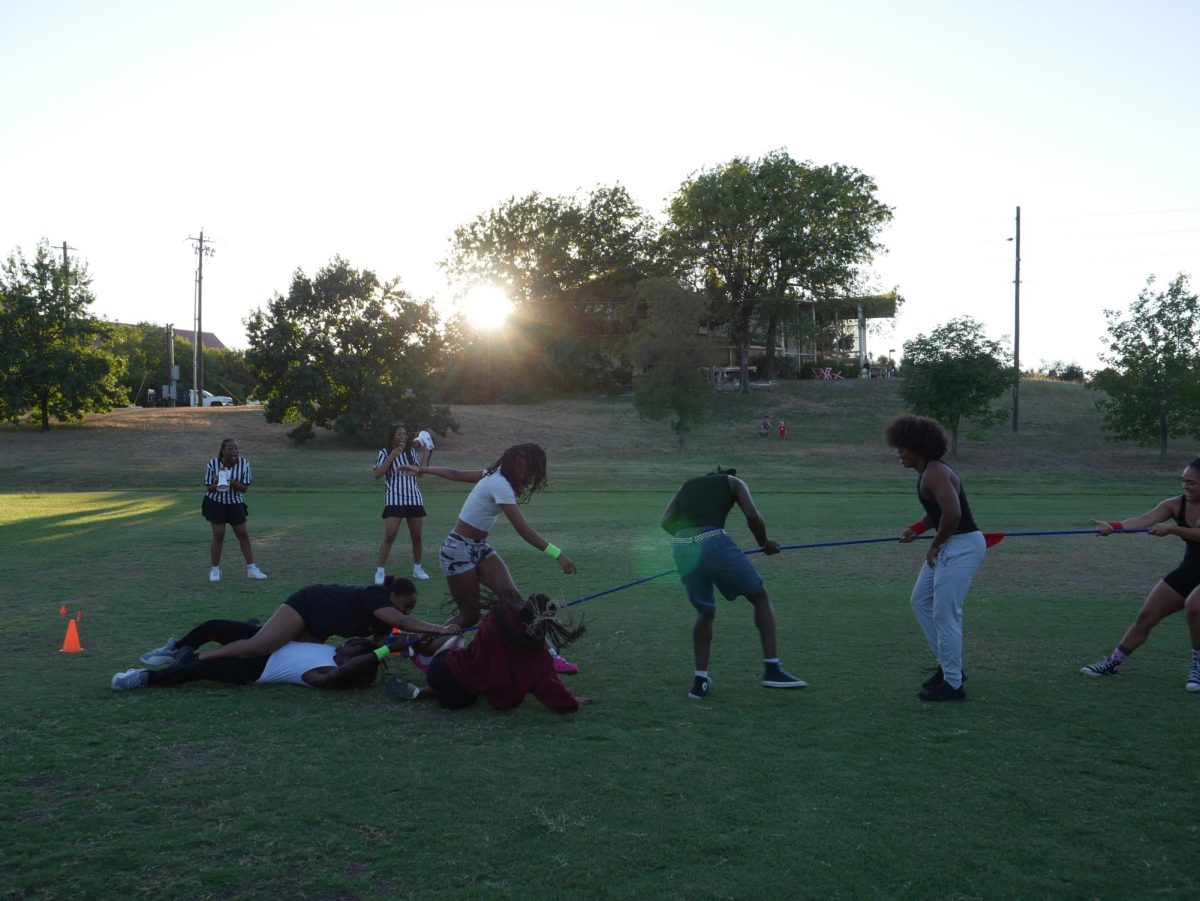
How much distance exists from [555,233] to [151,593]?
68.7 meters

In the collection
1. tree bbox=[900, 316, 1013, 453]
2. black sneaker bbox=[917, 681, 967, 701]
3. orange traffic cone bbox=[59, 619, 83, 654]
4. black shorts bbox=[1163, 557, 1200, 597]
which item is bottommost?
orange traffic cone bbox=[59, 619, 83, 654]

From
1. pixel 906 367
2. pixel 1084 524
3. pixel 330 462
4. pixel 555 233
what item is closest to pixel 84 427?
pixel 330 462

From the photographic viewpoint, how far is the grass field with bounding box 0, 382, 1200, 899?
4.85 meters

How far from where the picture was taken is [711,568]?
7973mm

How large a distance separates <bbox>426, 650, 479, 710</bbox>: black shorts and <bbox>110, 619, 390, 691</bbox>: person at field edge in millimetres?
602

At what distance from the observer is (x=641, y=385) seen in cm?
5256

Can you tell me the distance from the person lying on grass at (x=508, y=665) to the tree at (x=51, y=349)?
51.8 metres

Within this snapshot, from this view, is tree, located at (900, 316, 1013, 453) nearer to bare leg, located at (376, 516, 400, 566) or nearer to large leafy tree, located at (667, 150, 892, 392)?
A: large leafy tree, located at (667, 150, 892, 392)

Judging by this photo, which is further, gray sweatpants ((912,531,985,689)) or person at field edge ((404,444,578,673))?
person at field edge ((404,444,578,673))

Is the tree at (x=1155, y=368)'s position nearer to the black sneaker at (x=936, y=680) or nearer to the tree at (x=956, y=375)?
the tree at (x=956, y=375)

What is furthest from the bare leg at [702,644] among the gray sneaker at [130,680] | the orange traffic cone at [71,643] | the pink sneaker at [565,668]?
the orange traffic cone at [71,643]

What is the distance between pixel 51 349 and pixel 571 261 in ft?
127

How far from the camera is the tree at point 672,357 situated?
172 feet

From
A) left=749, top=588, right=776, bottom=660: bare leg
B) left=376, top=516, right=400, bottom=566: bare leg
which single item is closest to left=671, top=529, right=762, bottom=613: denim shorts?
left=749, top=588, right=776, bottom=660: bare leg
